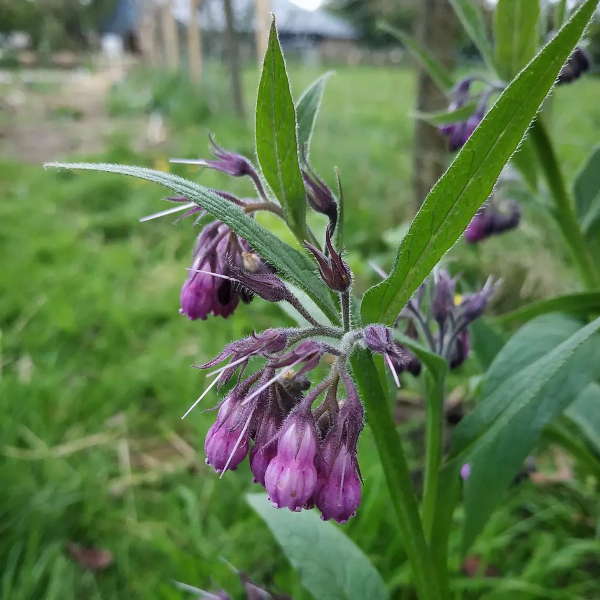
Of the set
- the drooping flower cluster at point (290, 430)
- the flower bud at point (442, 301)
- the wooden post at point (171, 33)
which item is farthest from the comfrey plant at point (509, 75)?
the wooden post at point (171, 33)

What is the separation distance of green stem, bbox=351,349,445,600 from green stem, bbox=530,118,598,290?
0.79 metres

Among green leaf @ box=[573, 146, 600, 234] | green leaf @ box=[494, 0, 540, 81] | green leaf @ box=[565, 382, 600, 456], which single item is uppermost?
green leaf @ box=[494, 0, 540, 81]

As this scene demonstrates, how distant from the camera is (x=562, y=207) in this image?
1536 mm

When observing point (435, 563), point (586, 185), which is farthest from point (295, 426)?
point (586, 185)

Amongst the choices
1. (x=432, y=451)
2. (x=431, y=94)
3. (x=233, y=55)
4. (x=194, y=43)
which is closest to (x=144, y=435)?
(x=432, y=451)

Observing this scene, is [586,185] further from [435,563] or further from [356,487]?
[356,487]

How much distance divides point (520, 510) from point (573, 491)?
169mm

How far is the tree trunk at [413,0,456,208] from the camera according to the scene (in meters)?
3.56

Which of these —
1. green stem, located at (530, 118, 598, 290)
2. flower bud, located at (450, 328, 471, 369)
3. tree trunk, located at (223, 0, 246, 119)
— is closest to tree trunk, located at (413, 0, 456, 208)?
green stem, located at (530, 118, 598, 290)

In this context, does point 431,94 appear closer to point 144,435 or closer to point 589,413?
point 144,435

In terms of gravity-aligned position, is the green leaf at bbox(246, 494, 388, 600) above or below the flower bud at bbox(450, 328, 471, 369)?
below

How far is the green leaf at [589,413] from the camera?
1.62 m

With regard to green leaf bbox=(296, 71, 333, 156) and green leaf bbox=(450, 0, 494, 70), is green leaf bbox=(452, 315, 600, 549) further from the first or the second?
green leaf bbox=(450, 0, 494, 70)

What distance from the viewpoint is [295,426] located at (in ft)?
2.80
